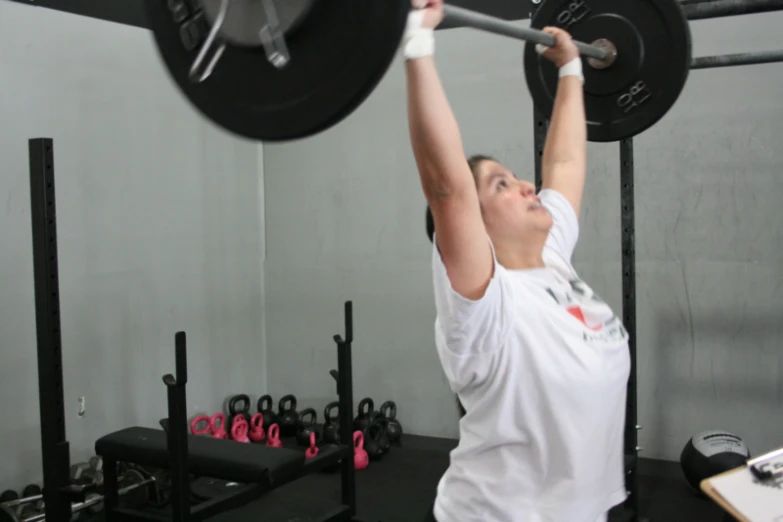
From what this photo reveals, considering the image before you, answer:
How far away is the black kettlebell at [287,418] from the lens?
12.1 ft

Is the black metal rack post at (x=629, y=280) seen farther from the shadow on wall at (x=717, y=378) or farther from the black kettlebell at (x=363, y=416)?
the black kettlebell at (x=363, y=416)

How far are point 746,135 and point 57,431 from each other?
2.92m

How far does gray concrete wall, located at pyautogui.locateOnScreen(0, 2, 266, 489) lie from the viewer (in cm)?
273

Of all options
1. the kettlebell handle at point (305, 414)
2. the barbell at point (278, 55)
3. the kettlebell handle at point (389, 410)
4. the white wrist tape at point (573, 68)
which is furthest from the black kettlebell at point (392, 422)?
the barbell at point (278, 55)

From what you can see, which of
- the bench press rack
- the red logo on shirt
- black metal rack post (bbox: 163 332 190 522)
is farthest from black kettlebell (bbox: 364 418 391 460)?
the red logo on shirt

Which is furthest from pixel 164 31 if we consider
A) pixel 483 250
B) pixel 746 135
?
pixel 746 135

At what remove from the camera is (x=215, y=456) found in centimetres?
229

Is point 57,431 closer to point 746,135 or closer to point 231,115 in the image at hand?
point 231,115

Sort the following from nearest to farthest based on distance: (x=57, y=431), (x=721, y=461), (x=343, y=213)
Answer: (x=57, y=431), (x=721, y=461), (x=343, y=213)

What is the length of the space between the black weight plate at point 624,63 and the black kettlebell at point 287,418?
2.40m

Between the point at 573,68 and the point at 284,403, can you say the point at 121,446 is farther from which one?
the point at 573,68

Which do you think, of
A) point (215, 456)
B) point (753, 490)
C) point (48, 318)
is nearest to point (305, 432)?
point (215, 456)

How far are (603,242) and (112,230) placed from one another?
226 centimetres

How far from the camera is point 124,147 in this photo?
316 centimetres
